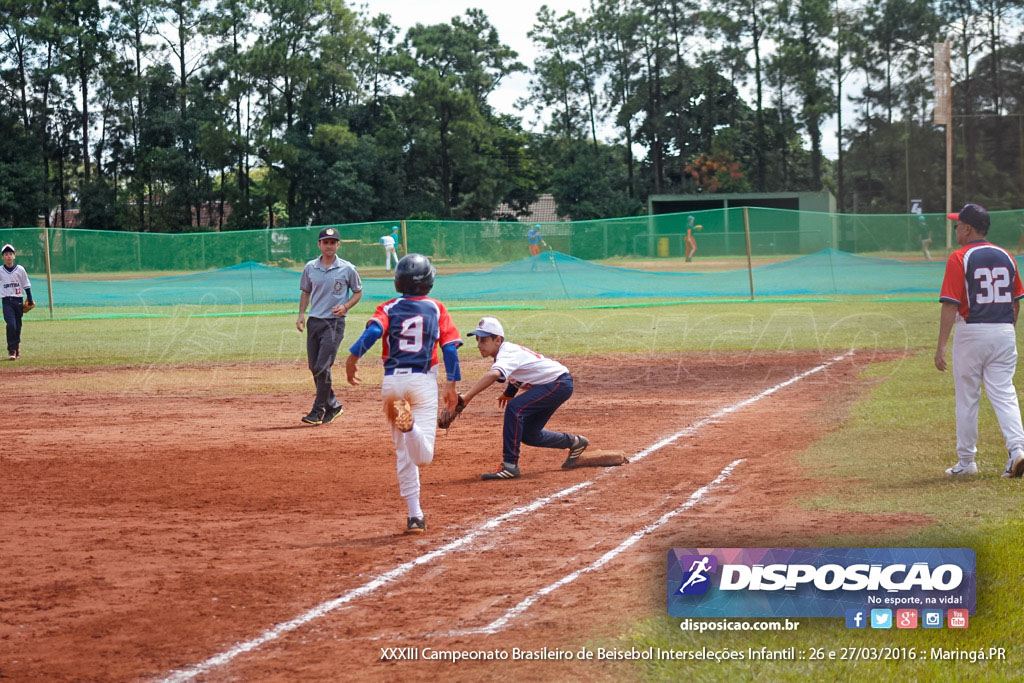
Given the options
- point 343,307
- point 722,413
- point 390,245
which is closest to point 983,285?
point 722,413

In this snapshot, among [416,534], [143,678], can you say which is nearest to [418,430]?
[416,534]

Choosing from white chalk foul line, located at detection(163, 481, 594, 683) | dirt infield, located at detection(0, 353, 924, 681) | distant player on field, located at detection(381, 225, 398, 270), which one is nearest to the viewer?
white chalk foul line, located at detection(163, 481, 594, 683)

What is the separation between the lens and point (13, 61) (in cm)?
→ 6153

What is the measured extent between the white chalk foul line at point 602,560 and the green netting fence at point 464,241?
73.0 feet

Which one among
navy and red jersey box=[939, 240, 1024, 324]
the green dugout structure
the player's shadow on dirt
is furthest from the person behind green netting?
navy and red jersey box=[939, 240, 1024, 324]

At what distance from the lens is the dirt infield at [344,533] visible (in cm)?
490

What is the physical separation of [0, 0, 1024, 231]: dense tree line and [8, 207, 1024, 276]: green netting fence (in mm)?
27843

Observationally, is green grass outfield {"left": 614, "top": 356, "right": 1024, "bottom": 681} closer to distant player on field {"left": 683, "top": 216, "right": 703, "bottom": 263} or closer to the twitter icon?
the twitter icon

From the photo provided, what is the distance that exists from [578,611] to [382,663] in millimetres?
1066

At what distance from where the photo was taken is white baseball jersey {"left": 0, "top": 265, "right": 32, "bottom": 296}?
1895 centimetres

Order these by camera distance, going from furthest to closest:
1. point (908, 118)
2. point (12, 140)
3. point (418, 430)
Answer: point (908, 118) → point (12, 140) → point (418, 430)

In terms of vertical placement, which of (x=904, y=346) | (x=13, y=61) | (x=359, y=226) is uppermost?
(x=13, y=61)

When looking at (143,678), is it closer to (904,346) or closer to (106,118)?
(904,346)

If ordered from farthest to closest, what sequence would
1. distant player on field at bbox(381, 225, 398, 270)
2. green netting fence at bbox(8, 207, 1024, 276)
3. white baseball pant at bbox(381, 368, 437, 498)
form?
green netting fence at bbox(8, 207, 1024, 276)
distant player on field at bbox(381, 225, 398, 270)
white baseball pant at bbox(381, 368, 437, 498)
